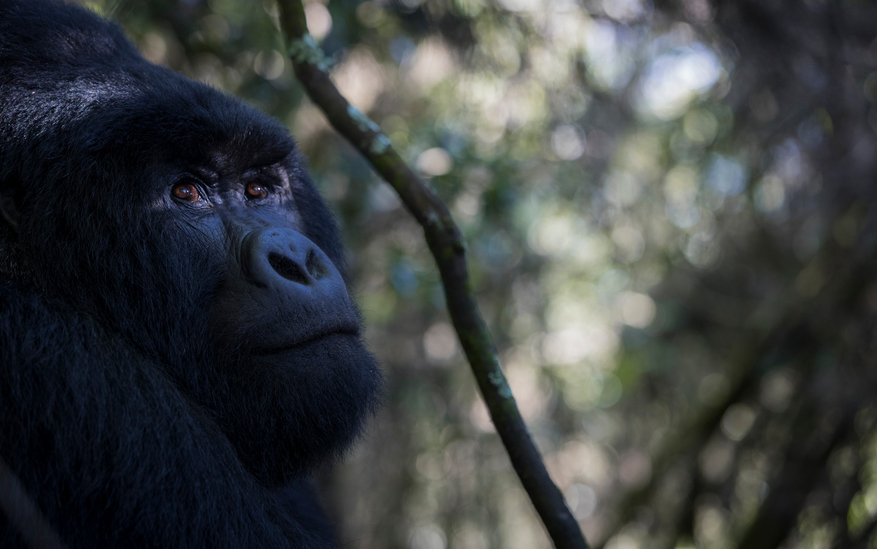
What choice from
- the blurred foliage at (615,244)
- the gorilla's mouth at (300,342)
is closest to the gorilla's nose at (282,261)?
the gorilla's mouth at (300,342)

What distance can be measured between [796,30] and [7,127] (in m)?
4.37

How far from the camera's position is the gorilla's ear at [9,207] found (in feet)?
5.66

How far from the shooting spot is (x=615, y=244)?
5.81 metres

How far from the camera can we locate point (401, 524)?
5.87 metres

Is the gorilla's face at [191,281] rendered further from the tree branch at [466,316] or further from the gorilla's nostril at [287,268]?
the tree branch at [466,316]

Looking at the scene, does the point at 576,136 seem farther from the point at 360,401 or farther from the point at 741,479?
the point at 360,401

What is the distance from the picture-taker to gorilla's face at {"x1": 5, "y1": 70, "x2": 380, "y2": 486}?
173 centimetres

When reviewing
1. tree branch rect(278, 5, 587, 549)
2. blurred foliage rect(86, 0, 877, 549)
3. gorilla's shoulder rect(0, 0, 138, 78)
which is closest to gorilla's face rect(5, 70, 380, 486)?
gorilla's shoulder rect(0, 0, 138, 78)

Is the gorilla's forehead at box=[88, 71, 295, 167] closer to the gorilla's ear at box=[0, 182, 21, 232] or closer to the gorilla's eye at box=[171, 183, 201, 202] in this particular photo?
the gorilla's eye at box=[171, 183, 201, 202]

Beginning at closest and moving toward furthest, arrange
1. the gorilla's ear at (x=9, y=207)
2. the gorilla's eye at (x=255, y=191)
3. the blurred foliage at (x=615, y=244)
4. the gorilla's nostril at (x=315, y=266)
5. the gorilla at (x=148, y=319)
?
the gorilla at (x=148, y=319) → the gorilla's ear at (x=9, y=207) → the gorilla's nostril at (x=315, y=266) → the gorilla's eye at (x=255, y=191) → the blurred foliage at (x=615, y=244)

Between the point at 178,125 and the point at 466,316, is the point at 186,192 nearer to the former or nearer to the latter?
the point at 178,125

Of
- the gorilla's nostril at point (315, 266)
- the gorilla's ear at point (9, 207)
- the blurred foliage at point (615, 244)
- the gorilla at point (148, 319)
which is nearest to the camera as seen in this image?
the gorilla at point (148, 319)

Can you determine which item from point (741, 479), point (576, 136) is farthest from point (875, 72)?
point (741, 479)

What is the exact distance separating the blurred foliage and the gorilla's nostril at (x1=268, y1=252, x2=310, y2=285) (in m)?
1.04
